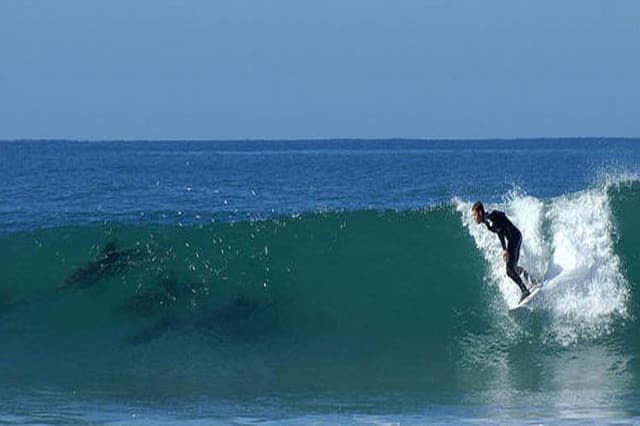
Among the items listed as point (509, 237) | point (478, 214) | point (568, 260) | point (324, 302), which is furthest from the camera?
point (324, 302)

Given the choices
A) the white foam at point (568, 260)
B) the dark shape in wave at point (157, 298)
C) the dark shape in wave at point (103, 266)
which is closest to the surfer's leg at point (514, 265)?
the white foam at point (568, 260)

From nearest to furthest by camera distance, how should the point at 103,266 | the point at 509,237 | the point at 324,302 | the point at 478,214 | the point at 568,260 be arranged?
the point at 478,214, the point at 509,237, the point at 568,260, the point at 324,302, the point at 103,266

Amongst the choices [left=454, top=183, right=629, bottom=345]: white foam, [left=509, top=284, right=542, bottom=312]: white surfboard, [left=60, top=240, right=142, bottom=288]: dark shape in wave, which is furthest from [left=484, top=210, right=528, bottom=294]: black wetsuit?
[left=60, top=240, right=142, bottom=288]: dark shape in wave

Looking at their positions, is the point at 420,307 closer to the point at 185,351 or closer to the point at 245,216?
the point at 185,351

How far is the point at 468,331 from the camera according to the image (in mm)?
16203

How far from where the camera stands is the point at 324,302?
1717 cm

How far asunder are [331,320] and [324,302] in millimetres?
464

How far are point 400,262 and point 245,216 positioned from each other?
11971 mm

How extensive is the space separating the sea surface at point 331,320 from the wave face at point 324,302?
0.03 meters

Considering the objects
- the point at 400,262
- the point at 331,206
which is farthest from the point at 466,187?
the point at 400,262

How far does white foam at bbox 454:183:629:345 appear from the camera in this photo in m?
16.1

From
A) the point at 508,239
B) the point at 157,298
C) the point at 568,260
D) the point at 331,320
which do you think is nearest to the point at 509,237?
the point at 508,239

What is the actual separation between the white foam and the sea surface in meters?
0.02

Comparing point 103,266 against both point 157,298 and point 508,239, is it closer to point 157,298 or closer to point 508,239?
point 157,298
